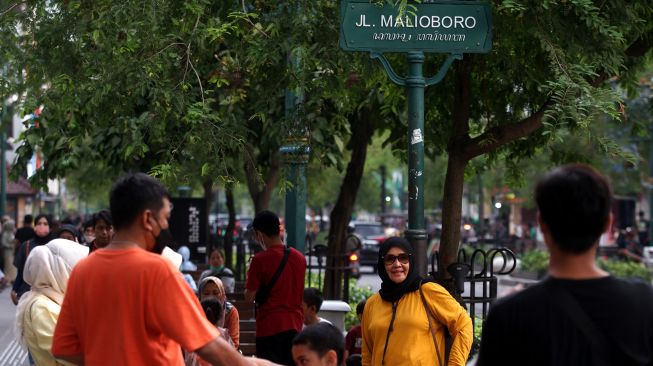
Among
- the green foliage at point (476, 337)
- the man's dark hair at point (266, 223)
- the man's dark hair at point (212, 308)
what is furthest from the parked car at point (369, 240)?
the man's dark hair at point (212, 308)

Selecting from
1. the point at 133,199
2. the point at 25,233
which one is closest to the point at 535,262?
the point at 25,233


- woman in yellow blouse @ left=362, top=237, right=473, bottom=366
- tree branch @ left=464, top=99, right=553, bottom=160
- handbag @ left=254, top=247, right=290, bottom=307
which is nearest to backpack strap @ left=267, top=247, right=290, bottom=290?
handbag @ left=254, top=247, right=290, bottom=307

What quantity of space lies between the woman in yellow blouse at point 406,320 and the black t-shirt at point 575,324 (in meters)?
3.27

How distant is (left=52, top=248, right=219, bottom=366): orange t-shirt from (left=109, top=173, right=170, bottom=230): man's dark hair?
0.42ft

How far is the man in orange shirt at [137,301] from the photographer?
15.0 feet

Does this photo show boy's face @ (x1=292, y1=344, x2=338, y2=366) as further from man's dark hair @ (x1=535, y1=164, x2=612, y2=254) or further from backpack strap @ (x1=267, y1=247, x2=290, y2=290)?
backpack strap @ (x1=267, y1=247, x2=290, y2=290)

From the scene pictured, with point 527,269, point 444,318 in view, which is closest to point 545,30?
point 444,318

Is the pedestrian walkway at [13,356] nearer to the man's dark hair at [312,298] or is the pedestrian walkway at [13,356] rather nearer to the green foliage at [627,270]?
the man's dark hair at [312,298]

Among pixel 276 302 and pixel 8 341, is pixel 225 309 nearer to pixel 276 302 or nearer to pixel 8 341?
pixel 276 302

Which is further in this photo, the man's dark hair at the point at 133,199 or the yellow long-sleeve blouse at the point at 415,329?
the yellow long-sleeve blouse at the point at 415,329

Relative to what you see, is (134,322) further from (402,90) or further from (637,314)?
(402,90)

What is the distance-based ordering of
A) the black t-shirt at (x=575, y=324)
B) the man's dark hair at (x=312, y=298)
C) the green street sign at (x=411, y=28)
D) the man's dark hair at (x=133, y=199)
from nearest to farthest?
the black t-shirt at (x=575, y=324)
the man's dark hair at (x=133, y=199)
the green street sign at (x=411, y=28)
the man's dark hair at (x=312, y=298)

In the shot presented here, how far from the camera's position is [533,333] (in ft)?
12.2

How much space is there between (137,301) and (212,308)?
391 centimetres
